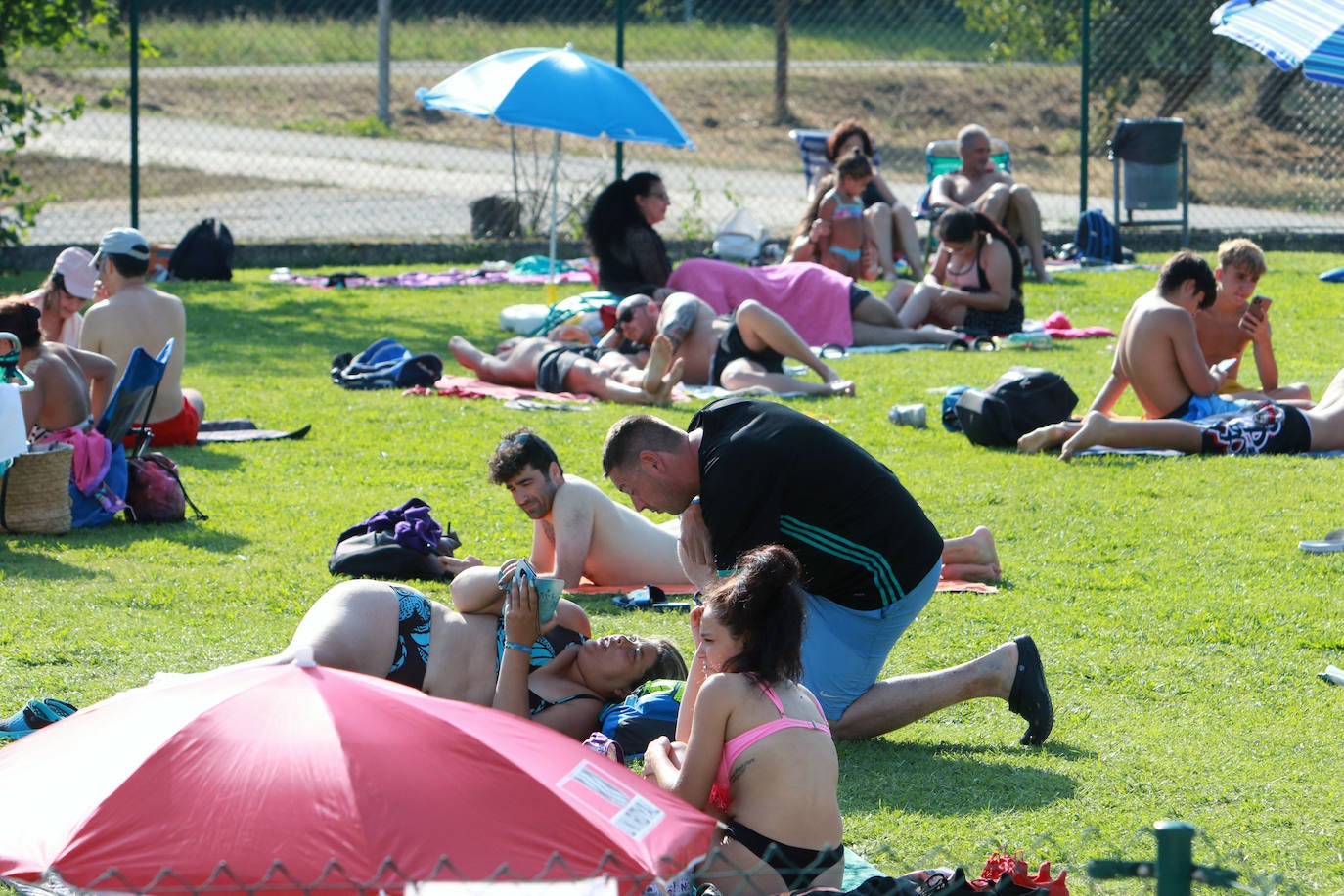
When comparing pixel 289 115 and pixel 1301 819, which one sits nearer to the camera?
pixel 1301 819

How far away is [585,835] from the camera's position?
3.01 m

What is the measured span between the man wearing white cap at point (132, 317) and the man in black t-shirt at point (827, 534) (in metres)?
4.43

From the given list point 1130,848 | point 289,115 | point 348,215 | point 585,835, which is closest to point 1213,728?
point 1130,848

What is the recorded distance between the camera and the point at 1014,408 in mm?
8578

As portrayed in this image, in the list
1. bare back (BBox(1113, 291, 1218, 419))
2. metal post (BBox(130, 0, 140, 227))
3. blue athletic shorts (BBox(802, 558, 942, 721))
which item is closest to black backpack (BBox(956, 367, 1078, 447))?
bare back (BBox(1113, 291, 1218, 419))

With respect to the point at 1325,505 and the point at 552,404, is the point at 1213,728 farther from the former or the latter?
the point at 552,404

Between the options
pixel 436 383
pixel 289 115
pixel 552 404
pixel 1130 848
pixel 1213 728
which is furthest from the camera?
pixel 289 115

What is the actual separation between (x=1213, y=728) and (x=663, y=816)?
7.25 feet

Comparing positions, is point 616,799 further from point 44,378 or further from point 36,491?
point 44,378

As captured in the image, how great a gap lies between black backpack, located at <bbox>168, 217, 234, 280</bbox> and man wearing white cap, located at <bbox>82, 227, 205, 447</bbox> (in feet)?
20.7

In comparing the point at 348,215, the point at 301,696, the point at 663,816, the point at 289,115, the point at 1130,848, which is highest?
the point at 289,115

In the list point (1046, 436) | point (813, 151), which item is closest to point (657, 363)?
point (1046, 436)

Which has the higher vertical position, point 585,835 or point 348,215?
point 348,215

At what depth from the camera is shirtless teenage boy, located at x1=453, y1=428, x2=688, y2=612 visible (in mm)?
5531
